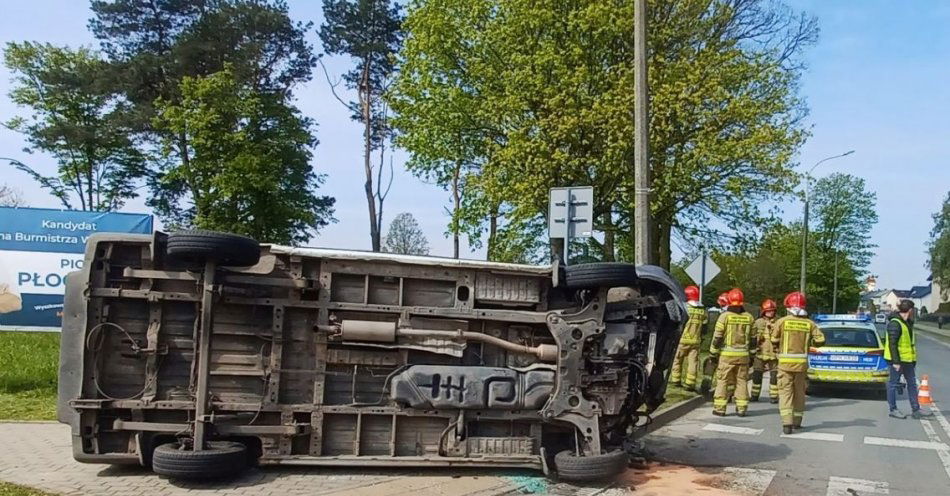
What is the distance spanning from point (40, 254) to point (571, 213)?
7.12 m

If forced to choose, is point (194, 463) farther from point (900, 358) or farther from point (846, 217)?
point (846, 217)

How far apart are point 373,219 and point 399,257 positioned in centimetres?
3325

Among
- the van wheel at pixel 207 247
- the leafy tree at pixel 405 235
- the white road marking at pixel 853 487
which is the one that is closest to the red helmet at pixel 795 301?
the white road marking at pixel 853 487

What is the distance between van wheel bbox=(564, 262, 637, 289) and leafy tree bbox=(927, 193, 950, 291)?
274 feet

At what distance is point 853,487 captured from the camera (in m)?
6.83

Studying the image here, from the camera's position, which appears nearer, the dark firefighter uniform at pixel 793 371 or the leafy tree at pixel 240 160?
the dark firefighter uniform at pixel 793 371

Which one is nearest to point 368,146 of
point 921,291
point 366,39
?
point 366,39

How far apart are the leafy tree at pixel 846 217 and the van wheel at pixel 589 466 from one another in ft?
193

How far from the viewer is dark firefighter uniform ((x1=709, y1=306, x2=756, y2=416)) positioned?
10914mm

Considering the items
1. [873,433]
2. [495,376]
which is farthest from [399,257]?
[873,433]

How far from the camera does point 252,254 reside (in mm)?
6160

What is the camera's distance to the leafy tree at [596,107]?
1891cm

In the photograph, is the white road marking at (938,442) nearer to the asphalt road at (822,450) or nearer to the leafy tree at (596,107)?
the asphalt road at (822,450)

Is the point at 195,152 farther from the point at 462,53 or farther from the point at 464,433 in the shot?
the point at 464,433
